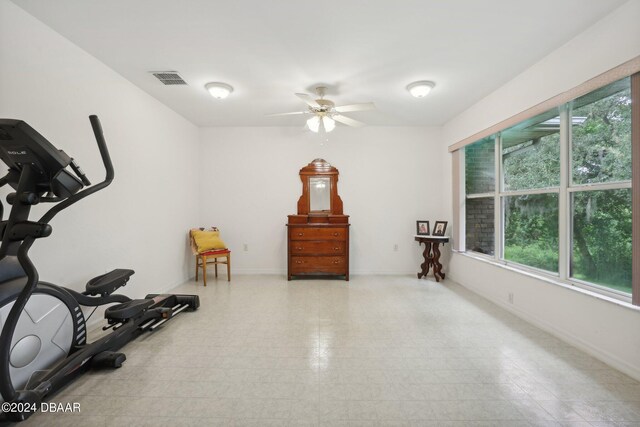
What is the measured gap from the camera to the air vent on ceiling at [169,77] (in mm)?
2836

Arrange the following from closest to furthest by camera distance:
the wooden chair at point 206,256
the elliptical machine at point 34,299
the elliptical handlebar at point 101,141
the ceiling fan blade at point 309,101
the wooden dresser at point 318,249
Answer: the elliptical machine at point 34,299 < the elliptical handlebar at point 101,141 < the ceiling fan blade at point 309,101 < the wooden chair at point 206,256 < the wooden dresser at point 318,249

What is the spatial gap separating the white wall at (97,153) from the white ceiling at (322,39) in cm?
21

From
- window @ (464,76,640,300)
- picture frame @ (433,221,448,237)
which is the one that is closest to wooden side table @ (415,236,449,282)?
picture frame @ (433,221,448,237)

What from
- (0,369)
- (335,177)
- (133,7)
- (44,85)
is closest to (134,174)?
(44,85)

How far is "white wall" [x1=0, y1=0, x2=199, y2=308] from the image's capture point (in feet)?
6.55

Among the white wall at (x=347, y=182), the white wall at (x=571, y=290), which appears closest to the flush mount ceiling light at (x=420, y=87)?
the white wall at (x=571, y=290)

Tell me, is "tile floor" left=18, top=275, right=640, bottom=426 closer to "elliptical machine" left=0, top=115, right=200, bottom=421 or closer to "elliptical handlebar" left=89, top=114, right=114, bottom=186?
"elliptical machine" left=0, top=115, right=200, bottom=421

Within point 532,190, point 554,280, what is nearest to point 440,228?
point 532,190

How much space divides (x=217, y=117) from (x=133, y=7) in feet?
7.65

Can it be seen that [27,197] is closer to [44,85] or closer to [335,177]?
[44,85]

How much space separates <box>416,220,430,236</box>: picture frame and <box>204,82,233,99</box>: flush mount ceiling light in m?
3.48

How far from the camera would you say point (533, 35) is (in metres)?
2.21

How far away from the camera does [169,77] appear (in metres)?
2.93

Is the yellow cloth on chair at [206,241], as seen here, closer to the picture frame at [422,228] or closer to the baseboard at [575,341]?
the picture frame at [422,228]
